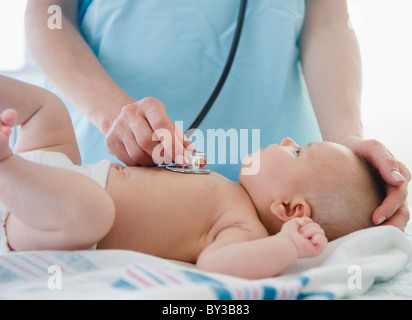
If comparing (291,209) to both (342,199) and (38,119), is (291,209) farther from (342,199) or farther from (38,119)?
(38,119)

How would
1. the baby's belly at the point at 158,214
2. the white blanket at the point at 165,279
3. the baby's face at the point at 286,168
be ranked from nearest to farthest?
the white blanket at the point at 165,279 < the baby's belly at the point at 158,214 < the baby's face at the point at 286,168

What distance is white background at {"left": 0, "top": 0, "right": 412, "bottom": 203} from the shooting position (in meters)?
1.80

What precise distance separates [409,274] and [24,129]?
2.63 feet

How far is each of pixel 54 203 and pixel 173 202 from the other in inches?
9.2

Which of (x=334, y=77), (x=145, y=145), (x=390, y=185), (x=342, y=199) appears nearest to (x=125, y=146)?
(x=145, y=145)

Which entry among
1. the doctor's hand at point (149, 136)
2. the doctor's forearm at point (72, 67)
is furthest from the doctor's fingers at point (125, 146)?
the doctor's forearm at point (72, 67)

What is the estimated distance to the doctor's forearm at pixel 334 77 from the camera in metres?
1.14

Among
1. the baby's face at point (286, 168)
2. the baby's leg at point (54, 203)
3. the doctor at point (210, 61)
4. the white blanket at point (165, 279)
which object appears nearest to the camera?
the white blanket at point (165, 279)

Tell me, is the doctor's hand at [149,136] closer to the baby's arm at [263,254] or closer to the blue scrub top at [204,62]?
the baby's arm at [263,254]

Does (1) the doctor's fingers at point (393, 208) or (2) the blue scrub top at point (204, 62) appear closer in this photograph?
(1) the doctor's fingers at point (393, 208)

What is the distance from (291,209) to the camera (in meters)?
0.83

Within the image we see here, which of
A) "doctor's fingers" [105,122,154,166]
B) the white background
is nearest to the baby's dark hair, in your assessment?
"doctor's fingers" [105,122,154,166]

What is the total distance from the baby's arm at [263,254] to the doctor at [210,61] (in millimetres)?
446

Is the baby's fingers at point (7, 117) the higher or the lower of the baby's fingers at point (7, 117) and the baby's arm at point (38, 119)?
the higher
